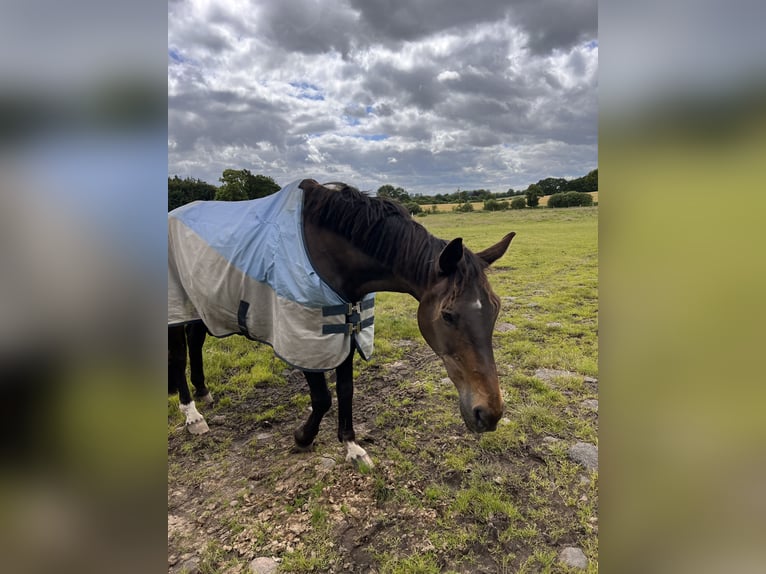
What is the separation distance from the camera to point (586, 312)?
20.8ft

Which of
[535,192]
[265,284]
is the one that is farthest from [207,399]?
[535,192]

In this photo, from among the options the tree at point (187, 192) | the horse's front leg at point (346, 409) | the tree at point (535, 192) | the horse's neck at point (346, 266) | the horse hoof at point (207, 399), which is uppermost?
the tree at point (535, 192)

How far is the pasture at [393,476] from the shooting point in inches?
79.7

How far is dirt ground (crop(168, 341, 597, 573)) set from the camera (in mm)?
2008

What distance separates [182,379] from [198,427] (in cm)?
49

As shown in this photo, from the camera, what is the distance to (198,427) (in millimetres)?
3234

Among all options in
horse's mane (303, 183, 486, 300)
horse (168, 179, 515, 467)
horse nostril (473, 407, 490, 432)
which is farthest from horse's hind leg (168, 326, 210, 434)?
horse nostril (473, 407, 490, 432)

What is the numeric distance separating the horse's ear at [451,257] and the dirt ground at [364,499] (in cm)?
152

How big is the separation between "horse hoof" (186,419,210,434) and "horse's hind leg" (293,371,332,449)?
962 millimetres

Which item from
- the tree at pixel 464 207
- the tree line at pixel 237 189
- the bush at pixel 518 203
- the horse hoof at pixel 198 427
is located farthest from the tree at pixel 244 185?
the bush at pixel 518 203

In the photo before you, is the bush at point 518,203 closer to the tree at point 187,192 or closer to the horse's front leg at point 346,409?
the tree at point 187,192
